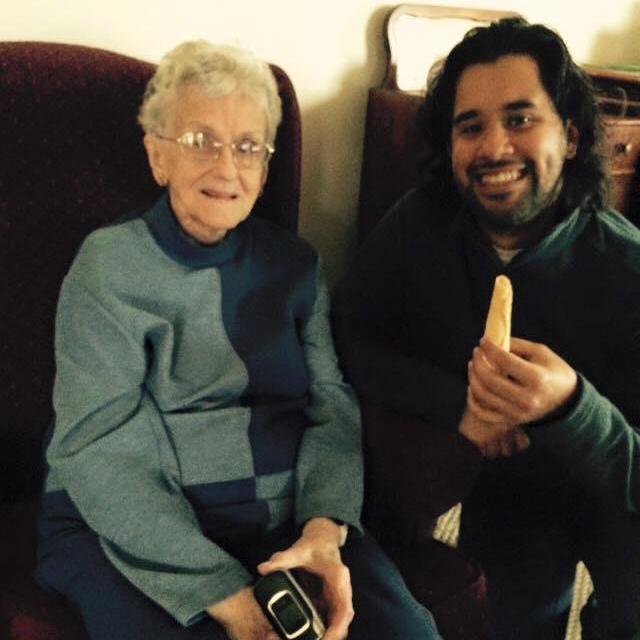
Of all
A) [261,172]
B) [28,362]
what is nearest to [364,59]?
[261,172]

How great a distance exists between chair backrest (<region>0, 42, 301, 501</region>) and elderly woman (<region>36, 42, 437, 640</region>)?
0.38ft

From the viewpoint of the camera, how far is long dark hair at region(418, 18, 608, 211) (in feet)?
4.21

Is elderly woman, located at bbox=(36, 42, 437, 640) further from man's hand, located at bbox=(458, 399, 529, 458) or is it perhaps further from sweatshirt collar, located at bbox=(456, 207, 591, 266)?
sweatshirt collar, located at bbox=(456, 207, 591, 266)

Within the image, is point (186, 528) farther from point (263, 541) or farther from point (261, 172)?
point (261, 172)

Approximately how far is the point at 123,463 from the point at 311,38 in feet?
3.42

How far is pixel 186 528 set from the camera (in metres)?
1.02

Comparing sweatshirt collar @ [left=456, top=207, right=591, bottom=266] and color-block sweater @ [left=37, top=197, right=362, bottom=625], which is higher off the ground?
sweatshirt collar @ [left=456, top=207, right=591, bottom=266]

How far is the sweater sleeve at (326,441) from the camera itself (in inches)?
45.0

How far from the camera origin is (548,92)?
1.28 meters

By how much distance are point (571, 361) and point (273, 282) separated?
50 centimetres

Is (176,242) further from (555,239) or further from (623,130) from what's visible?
(623,130)

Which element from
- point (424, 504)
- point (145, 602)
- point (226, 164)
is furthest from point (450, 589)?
point (226, 164)

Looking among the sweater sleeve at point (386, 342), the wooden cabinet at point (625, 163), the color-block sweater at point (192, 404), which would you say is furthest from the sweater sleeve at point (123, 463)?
the wooden cabinet at point (625, 163)

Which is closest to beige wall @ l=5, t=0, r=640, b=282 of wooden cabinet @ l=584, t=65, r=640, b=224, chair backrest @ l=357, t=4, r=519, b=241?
chair backrest @ l=357, t=4, r=519, b=241
